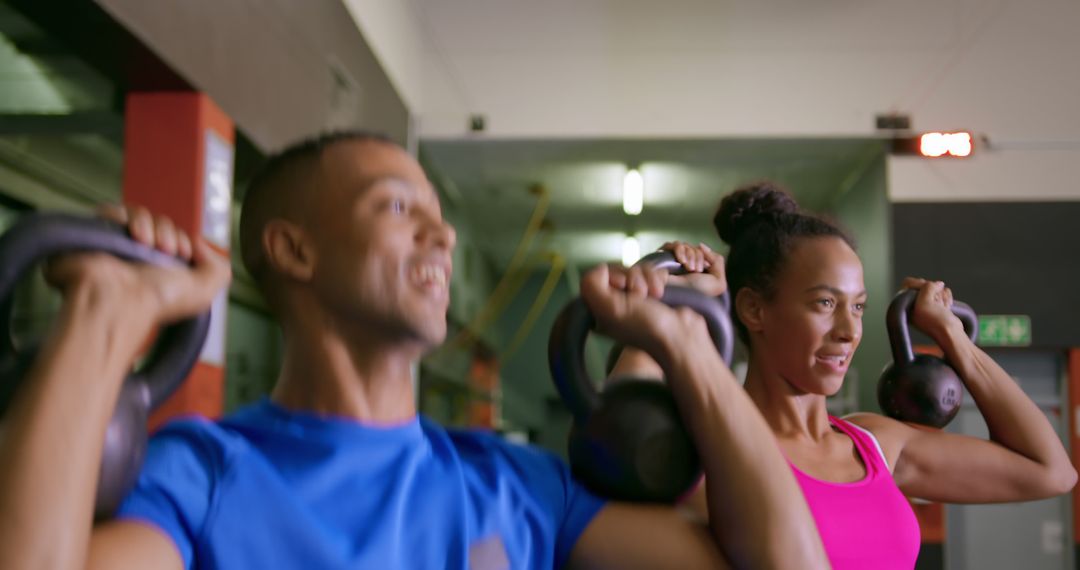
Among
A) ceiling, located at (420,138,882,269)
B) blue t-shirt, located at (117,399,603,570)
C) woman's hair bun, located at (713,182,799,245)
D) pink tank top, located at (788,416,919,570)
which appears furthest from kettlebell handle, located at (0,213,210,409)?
ceiling, located at (420,138,882,269)

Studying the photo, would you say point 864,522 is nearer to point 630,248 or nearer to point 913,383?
point 913,383

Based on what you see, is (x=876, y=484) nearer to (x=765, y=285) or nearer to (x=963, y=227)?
(x=765, y=285)

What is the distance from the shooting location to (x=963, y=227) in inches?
238

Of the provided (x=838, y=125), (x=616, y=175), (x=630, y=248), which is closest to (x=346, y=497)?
(x=838, y=125)

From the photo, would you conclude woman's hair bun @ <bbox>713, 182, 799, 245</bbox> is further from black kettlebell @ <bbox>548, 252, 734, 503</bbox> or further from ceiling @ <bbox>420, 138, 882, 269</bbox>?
ceiling @ <bbox>420, 138, 882, 269</bbox>

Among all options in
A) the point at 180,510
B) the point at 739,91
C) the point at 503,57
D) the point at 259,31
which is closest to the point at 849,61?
the point at 739,91

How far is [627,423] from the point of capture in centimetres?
106

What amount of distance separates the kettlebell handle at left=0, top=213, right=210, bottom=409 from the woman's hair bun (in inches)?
44.0

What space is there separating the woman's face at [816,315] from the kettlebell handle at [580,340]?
1.78 ft

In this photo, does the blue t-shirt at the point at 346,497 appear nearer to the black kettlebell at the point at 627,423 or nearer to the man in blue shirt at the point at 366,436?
the man in blue shirt at the point at 366,436

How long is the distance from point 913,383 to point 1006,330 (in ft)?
15.2

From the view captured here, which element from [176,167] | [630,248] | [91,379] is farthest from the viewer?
[630,248]

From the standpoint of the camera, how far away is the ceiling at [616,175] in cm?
639

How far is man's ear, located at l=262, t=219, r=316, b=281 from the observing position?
118 centimetres
